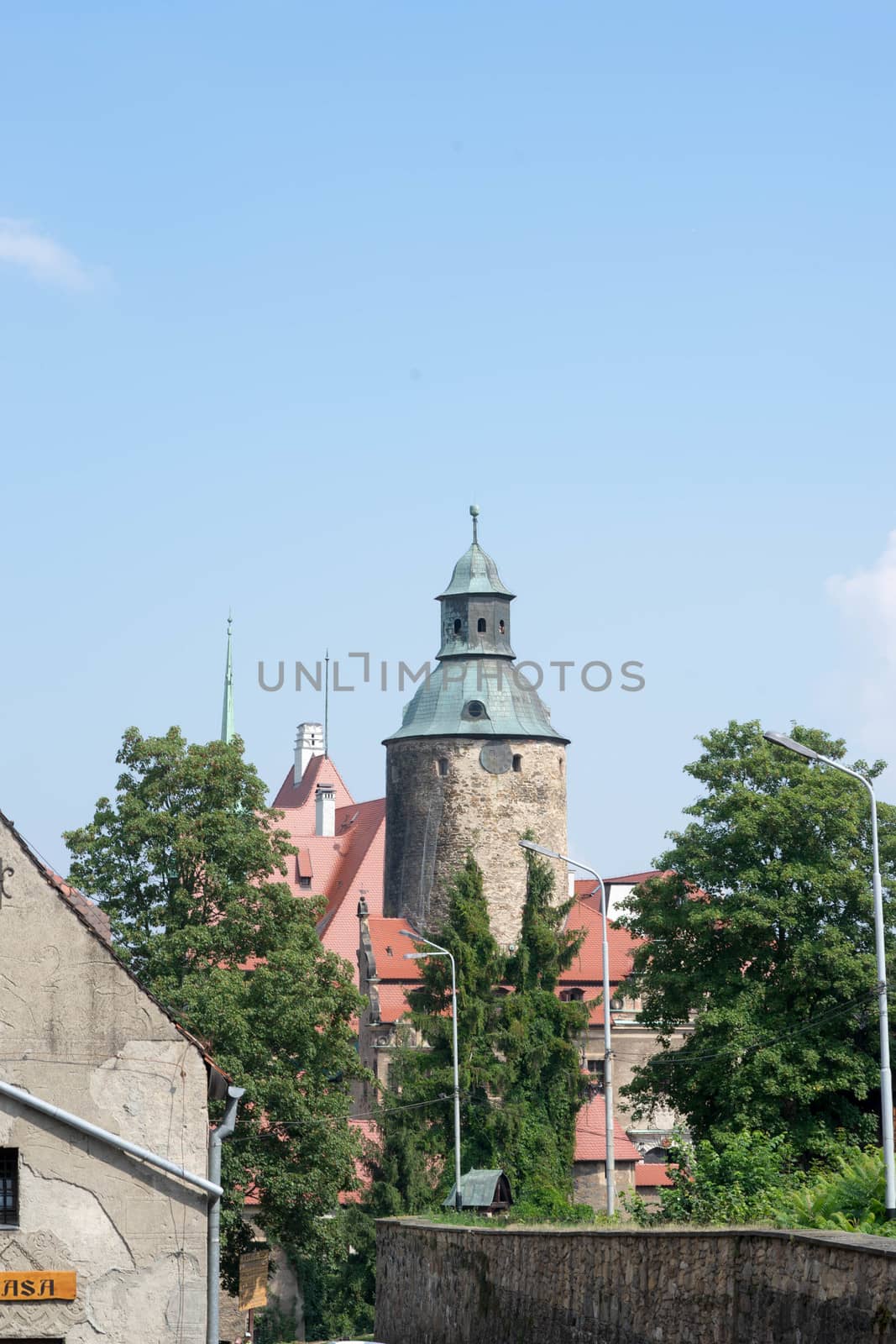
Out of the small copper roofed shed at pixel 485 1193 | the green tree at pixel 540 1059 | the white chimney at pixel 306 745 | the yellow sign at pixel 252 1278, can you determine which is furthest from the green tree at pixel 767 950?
the white chimney at pixel 306 745

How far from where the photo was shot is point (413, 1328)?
28.9 metres

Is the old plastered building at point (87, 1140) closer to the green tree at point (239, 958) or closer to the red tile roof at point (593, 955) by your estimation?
the green tree at point (239, 958)

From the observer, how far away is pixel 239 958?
3959 cm

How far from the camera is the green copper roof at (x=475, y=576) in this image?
76375mm

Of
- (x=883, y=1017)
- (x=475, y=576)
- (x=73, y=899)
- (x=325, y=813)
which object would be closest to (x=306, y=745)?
(x=325, y=813)

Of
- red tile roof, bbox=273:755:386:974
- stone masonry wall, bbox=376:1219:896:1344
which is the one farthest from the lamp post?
red tile roof, bbox=273:755:386:974

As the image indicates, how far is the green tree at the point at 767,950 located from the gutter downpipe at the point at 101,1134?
73.7 feet

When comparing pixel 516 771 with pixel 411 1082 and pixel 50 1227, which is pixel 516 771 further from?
pixel 50 1227

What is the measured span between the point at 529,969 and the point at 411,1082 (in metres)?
6.44

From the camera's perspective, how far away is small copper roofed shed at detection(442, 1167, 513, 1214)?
40.5m

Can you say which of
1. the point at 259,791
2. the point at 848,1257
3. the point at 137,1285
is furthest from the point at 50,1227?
the point at 259,791

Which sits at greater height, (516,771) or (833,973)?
(516,771)

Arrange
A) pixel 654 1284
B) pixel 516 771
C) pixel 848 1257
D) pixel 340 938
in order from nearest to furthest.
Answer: pixel 848 1257 → pixel 654 1284 → pixel 516 771 → pixel 340 938

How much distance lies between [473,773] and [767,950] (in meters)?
32.8
